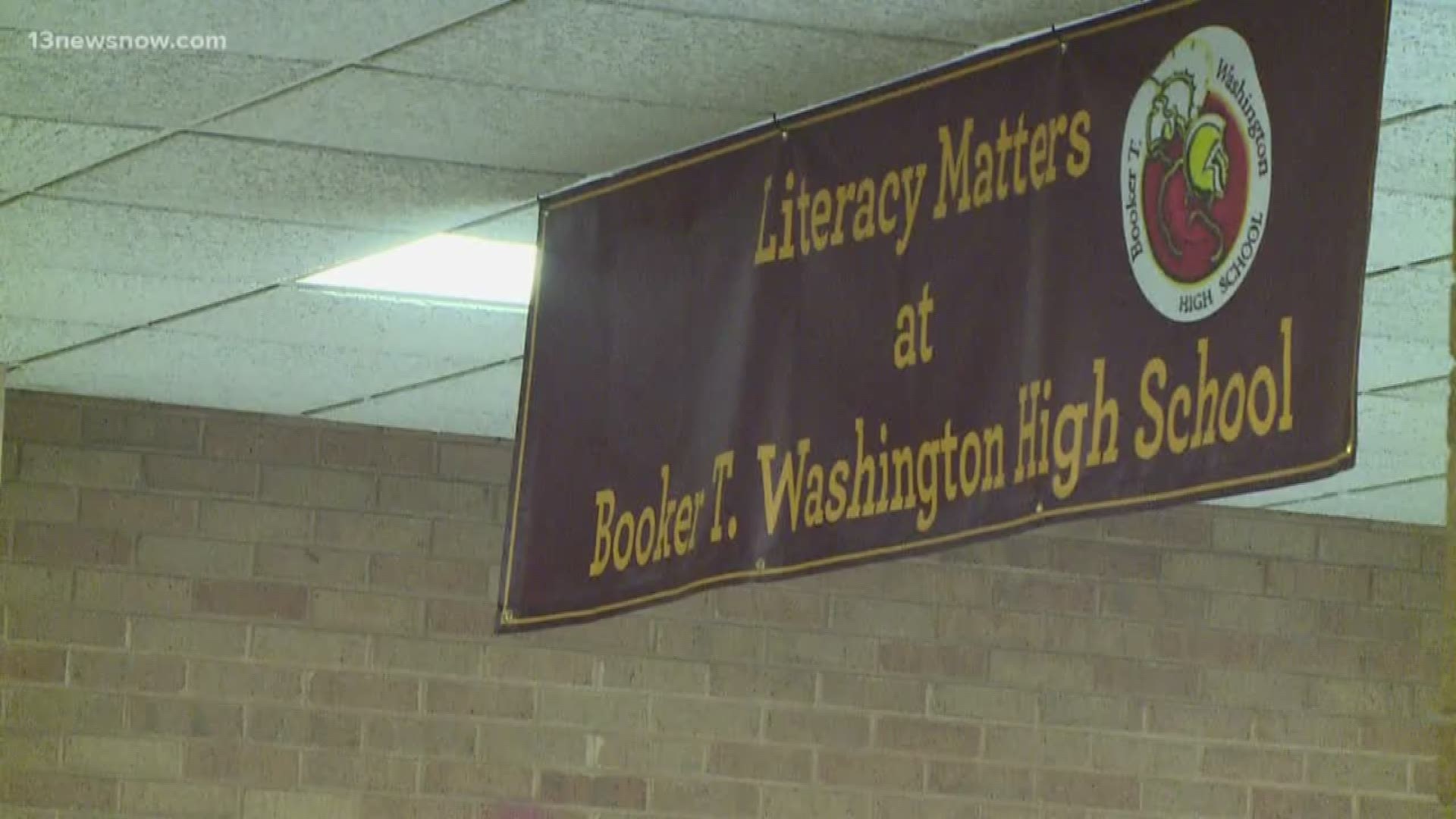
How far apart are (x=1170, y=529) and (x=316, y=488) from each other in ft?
9.08

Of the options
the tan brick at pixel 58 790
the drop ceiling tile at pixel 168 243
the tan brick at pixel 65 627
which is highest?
the drop ceiling tile at pixel 168 243

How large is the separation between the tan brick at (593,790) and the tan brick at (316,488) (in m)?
1.01

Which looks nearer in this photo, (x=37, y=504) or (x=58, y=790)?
(x=58, y=790)

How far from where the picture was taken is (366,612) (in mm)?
7789

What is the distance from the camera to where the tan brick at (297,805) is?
759 centimetres

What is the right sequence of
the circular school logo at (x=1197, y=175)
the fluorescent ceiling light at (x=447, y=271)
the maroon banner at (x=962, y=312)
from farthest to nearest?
the fluorescent ceiling light at (x=447, y=271) → the circular school logo at (x=1197, y=175) → the maroon banner at (x=962, y=312)

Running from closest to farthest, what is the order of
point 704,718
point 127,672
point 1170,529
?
point 127,672
point 704,718
point 1170,529

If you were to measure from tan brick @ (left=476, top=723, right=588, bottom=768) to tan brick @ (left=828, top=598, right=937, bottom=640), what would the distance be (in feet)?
2.93

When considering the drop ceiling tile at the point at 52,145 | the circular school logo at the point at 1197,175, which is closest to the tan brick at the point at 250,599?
the drop ceiling tile at the point at 52,145

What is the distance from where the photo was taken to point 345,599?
7.78 m

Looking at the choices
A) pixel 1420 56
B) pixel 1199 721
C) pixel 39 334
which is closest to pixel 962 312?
pixel 1420 56

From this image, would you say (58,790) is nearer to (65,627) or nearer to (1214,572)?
(65,627)

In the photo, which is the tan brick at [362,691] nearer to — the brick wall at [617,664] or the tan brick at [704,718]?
the brick wall at [617,664]

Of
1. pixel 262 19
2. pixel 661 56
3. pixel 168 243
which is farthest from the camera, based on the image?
pixel 168 243
